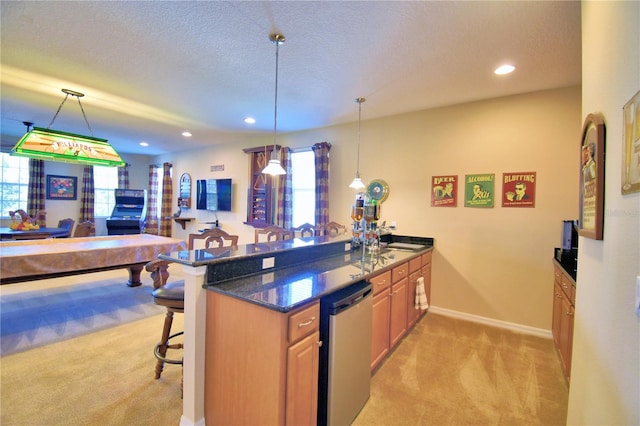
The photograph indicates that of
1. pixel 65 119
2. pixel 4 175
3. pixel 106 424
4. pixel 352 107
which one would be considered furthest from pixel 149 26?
pixel 4 175

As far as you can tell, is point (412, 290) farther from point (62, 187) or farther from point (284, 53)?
point (62, 187)

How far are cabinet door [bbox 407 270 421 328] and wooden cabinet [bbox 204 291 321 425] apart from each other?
169cm

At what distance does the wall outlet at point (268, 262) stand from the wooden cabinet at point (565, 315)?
2.21m

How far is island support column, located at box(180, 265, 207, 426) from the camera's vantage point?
1.63 meters

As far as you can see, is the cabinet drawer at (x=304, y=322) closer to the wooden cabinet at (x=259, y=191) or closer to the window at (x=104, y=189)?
the wooden cabinet at (x=259, y=191)

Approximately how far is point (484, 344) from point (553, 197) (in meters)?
1.78

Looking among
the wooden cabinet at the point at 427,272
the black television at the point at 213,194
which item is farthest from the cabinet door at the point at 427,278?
the black television at the point at 213,194

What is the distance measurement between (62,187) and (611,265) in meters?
9.50

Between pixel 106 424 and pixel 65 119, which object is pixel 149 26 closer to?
pixel 106 424

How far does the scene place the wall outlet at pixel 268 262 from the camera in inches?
80.7

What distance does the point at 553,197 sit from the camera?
3020mm

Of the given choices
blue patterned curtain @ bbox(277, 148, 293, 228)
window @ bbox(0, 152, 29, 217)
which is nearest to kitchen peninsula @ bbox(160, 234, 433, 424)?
blue patterned curtain @ bbox(277, 148, 293, 228)

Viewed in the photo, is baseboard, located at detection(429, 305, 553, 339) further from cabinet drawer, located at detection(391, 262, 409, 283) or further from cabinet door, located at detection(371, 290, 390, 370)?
cabinet door, located at detection(371, 290, 390, 370)

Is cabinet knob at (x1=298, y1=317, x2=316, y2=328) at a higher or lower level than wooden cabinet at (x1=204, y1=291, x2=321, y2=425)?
higher
